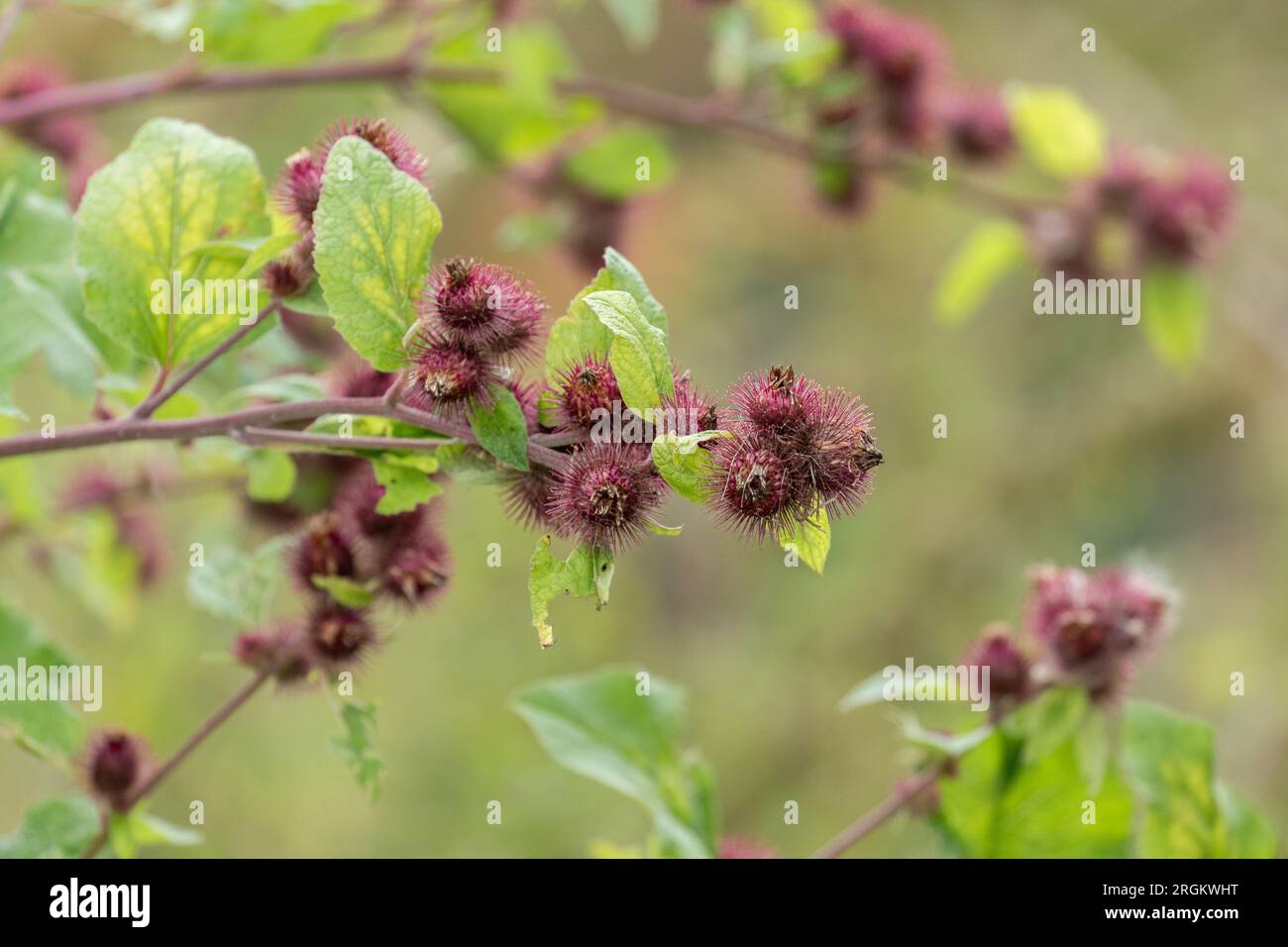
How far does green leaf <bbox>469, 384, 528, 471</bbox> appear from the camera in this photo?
741 mm

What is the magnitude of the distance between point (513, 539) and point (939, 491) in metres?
1.24

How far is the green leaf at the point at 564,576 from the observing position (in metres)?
0.72

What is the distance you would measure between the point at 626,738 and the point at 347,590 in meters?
0.43

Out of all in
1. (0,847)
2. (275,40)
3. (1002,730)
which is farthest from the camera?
(275,40)

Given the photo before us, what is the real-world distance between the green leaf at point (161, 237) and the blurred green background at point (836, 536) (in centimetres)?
185

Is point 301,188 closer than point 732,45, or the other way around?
point 301,188

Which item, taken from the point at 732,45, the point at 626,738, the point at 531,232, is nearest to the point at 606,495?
the point at 626,738

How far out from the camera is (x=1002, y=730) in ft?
3.90

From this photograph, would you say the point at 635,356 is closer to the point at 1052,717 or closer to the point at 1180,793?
the point at 1052,717

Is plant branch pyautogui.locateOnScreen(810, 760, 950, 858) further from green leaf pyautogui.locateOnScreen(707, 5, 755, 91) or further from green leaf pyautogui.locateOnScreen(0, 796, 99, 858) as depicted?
green leaf pyautogui.locateOnScreen(707, 5, 755, 91)

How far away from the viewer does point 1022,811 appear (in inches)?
47.3

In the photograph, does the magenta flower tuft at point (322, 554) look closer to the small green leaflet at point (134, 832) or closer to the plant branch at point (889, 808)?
the small green leaflet at point (134, 832)
